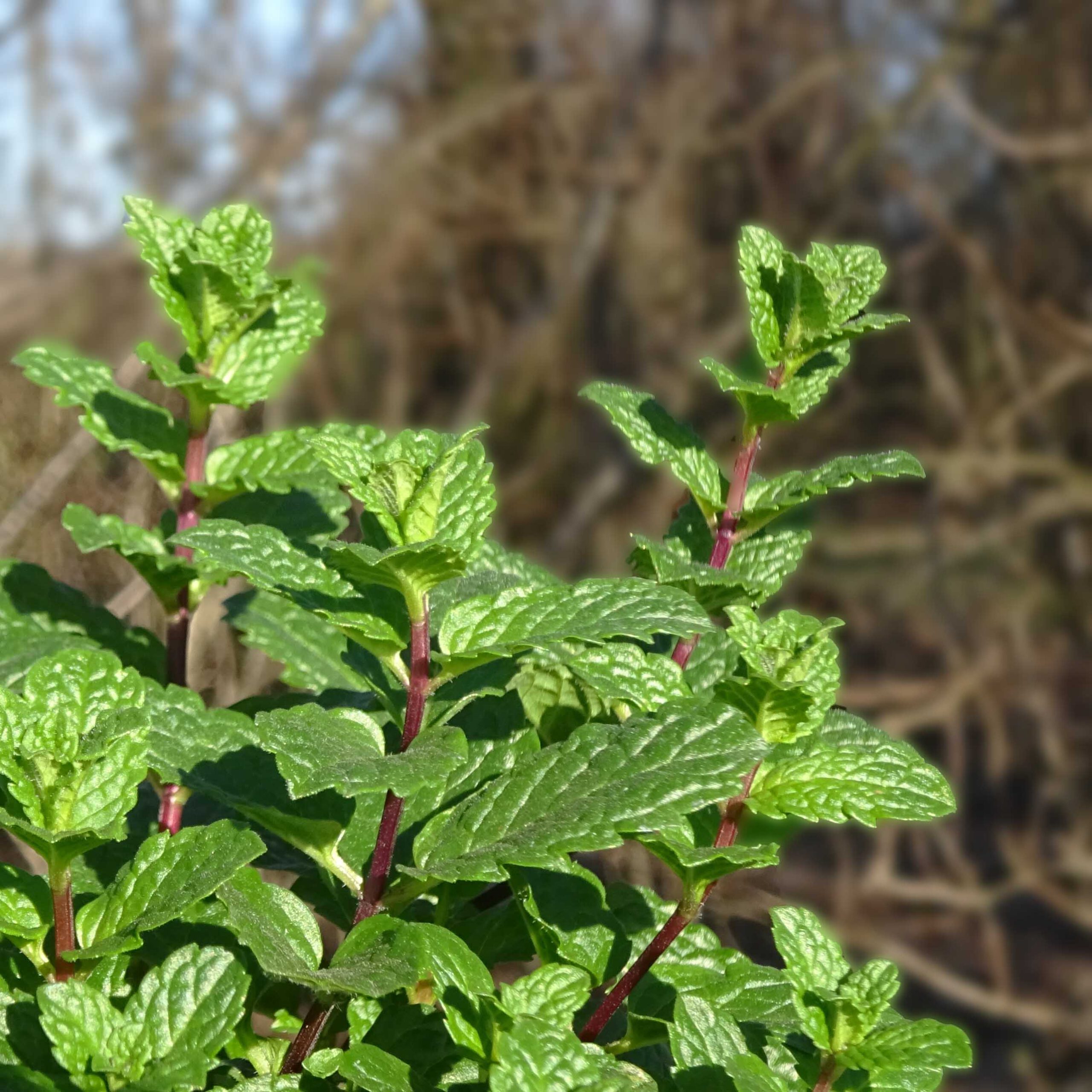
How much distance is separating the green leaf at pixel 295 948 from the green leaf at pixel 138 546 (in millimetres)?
185

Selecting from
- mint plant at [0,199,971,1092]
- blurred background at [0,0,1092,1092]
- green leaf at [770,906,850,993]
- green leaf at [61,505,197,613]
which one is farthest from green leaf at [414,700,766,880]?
blurred background at [0,0,1092,1092]

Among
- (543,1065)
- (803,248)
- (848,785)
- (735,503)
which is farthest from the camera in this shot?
(803,248)

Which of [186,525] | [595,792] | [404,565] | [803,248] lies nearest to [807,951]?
[595,792]

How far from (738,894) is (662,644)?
204 millimetres

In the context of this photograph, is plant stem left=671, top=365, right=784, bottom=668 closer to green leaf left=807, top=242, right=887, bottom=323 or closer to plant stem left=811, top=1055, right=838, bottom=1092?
green leaf left=807, top=242, right=887, bottom=323

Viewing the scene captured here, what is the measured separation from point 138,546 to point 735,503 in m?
0.31

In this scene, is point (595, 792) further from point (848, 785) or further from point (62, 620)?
point (62, 620)

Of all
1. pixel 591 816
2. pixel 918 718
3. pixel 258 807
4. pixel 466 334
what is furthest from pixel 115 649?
pixel 466 334

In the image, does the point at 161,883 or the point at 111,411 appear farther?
the point at 111,411

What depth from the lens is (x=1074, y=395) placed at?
309cm

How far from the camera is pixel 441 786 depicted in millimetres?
537

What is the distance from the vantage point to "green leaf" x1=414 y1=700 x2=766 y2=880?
463 mm

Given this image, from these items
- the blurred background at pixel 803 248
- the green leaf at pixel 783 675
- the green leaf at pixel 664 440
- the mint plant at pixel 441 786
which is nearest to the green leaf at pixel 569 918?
the mint plant at pixel 441 786

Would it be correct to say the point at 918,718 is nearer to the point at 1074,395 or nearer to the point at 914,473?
the point at 1074,395
